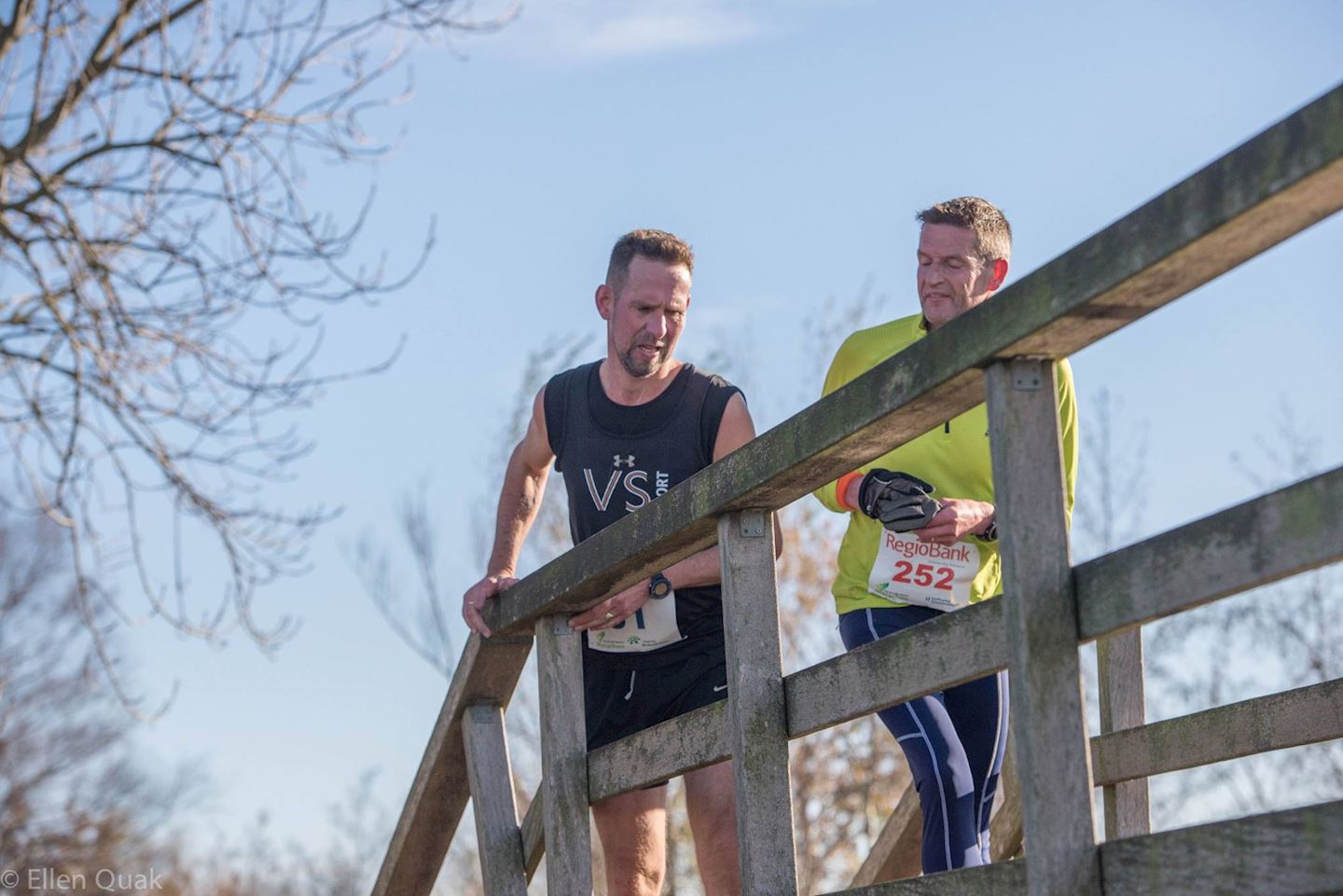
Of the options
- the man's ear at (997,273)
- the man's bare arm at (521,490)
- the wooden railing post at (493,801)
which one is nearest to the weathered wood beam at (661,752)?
the wooden railing post at (493,801)

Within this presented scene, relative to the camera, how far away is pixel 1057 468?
2123 millimetres

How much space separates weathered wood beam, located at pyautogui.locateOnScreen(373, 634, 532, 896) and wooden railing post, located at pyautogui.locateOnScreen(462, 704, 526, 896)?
0.06m

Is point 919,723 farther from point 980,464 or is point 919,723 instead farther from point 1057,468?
point 1057,468

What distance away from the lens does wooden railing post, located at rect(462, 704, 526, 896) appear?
3.94 metres

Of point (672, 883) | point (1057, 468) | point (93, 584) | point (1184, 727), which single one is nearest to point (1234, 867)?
point (1057, 468)

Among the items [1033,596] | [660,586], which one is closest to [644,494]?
[660,586]

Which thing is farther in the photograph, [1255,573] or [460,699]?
[460,699]

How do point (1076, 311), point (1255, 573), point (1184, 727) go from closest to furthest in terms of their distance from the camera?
1. point (1255, 573)
2. point (1076, 311)
3. point (1184, 727)

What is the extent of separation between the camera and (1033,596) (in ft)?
6.77

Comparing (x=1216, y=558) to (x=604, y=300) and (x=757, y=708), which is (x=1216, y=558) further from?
(x=604, y=300)

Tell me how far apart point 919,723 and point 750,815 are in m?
0.81

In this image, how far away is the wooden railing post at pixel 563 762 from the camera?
349 cm

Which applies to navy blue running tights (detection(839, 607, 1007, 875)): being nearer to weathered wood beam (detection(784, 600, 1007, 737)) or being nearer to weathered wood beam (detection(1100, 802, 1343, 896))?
weathered wood beam (detection(784, 600, 1007, 737))

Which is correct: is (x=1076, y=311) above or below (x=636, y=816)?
above
